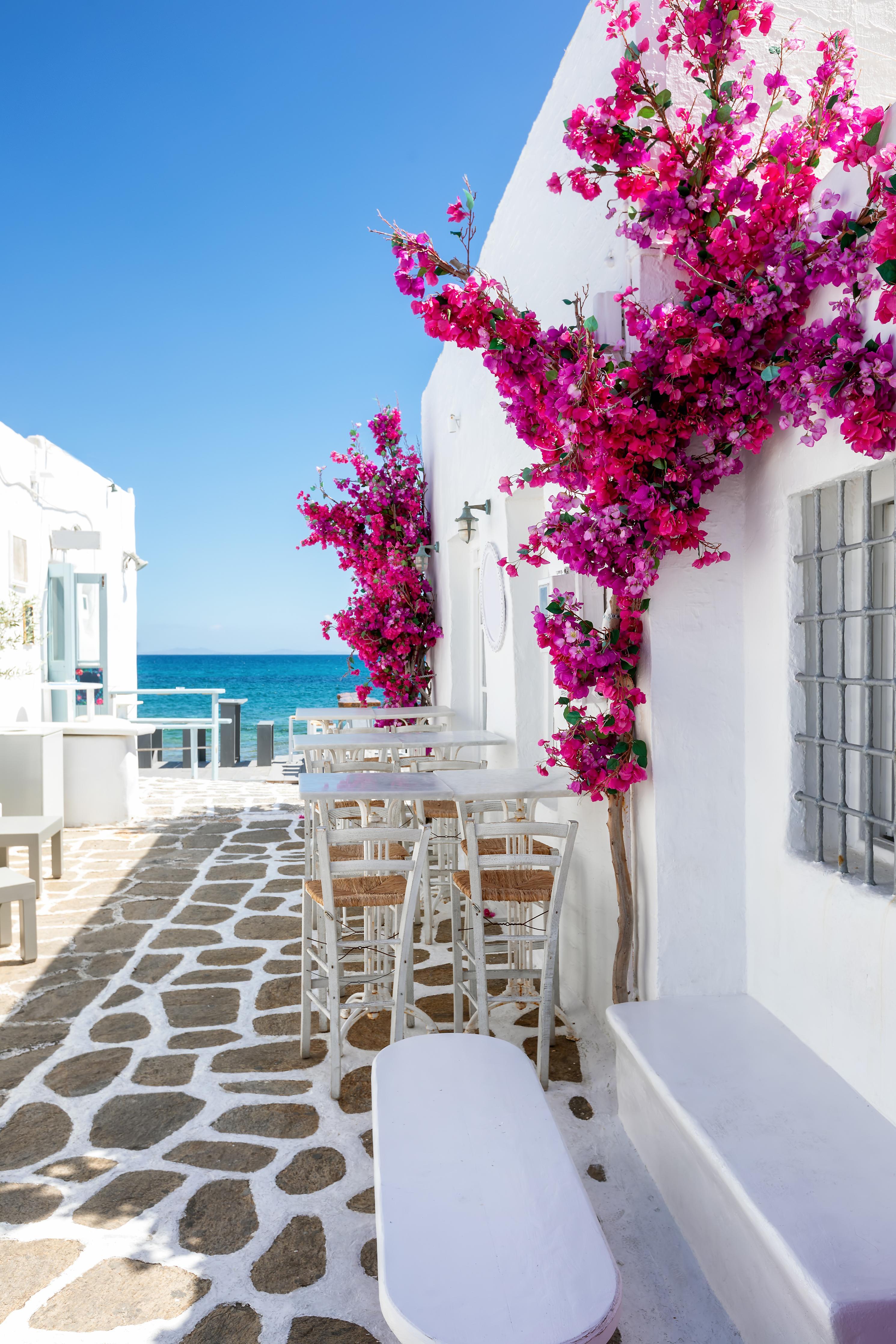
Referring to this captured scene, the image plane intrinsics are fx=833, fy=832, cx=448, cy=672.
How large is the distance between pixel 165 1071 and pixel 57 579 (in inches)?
296

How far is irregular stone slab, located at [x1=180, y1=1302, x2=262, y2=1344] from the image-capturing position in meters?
1.79

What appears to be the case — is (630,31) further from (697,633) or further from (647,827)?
(647,827)

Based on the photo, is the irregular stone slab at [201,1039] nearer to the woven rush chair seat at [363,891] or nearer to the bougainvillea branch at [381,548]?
the woven rush chair seat at [363,891]

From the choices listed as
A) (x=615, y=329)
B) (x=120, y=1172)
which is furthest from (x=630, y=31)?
(x=120, y=1172)

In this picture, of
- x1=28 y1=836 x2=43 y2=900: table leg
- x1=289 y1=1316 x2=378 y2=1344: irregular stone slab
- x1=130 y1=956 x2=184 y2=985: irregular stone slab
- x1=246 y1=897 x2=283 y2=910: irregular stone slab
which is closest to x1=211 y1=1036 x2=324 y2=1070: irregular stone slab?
x1=130 y1=956 x2=184 y2=985: irregular stone slab

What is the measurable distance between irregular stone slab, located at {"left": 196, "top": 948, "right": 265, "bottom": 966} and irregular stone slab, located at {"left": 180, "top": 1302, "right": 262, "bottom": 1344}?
2.28 m

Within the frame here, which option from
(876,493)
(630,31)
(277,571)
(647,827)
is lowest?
(647,827)

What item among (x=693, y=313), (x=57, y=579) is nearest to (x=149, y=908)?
(x=693, y=313)

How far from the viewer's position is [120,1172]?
7.97ft

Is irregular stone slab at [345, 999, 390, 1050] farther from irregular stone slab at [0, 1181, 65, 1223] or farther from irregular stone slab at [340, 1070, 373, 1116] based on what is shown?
irregular stone slab at [0, 1181, 65, 1223]

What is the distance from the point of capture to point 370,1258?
2049 mm

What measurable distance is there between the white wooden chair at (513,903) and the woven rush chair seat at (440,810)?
2.94ft

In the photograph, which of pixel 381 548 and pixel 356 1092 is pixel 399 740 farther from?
pixel 381 548

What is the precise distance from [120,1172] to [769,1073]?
186cm
